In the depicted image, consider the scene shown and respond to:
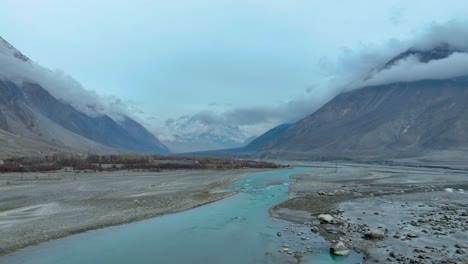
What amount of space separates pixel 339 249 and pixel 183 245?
32.7 feet

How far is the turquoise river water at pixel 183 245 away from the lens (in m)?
24.6

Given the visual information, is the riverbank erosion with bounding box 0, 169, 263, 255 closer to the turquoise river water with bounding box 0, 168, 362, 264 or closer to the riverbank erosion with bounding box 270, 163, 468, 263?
the turquoise river water with bounding box 0, 168, 362, 264

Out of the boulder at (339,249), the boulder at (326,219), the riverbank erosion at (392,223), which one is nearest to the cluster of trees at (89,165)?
the riverbank erosion at (392,223)

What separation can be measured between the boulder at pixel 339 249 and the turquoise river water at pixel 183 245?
35 centimetres

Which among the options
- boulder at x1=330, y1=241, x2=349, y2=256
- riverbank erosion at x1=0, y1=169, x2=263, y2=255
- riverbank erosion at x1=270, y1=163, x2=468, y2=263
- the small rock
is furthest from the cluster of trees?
the small rock

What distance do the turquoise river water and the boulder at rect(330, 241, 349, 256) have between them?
35 cm

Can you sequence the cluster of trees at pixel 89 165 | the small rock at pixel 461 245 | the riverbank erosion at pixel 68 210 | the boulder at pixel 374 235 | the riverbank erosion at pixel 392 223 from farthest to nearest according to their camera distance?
1. the cluster of trees at pixel 89 165
2. the riverbank erosion at pixel 68 210
3. the boulder at pixel 374 235
4. the small rock at pixel 461 245
5. the riverbank erosion at pixel 392 223

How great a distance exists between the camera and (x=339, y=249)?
83.3ft

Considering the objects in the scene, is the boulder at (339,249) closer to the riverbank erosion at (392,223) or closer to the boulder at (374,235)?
the riverbank erosion at (392,223)

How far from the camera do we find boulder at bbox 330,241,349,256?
25.0 metres

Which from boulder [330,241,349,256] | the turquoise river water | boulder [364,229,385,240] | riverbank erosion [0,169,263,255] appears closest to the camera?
the turquoise river water

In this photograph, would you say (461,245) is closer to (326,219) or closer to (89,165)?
(326,219)

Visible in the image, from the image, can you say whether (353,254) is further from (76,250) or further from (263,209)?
(263,209)

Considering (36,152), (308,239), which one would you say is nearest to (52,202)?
(308,239)
